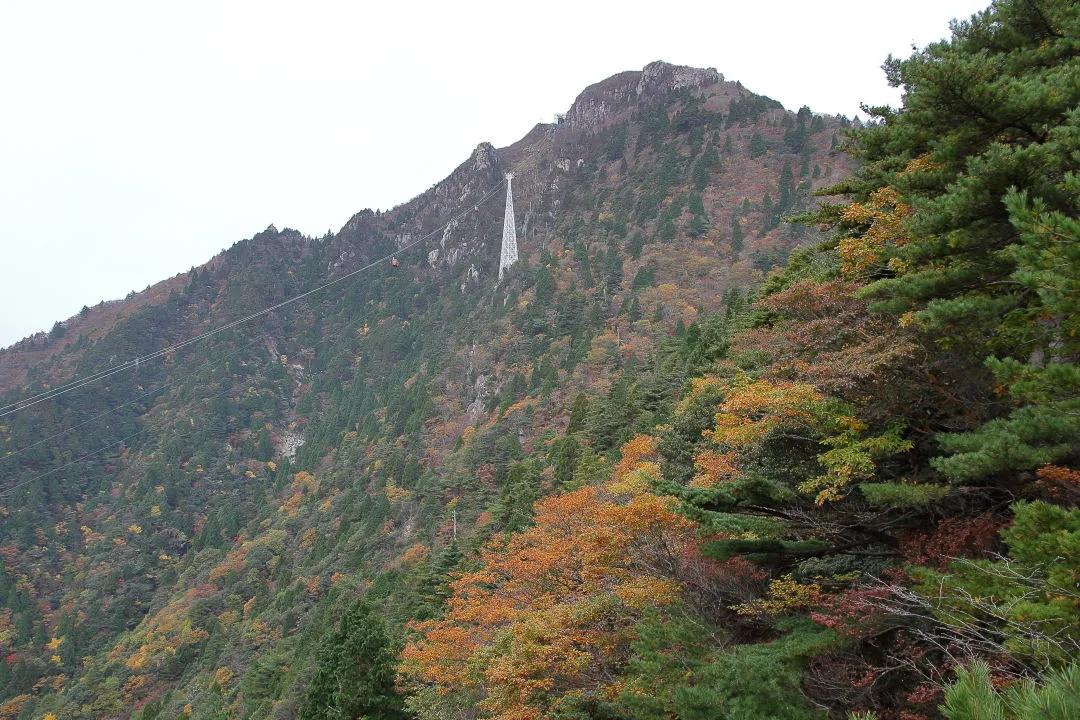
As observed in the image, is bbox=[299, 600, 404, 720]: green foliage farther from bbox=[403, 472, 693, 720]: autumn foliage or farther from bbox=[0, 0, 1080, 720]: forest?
bbox=[403, 472, 693, 720]: autumn foliage

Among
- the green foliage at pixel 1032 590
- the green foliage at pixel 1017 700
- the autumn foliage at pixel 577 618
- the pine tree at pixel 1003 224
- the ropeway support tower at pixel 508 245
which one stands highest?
the ropeway support tower at pixel 508 245

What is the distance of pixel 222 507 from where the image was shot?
92125mm

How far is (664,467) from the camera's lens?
20.8m

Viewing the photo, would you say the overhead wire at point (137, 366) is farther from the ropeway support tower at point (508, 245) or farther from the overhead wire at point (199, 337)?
the ropeway support tower at point (508, 245)

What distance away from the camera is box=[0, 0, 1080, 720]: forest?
265 inches

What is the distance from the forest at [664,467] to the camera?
6738 mm

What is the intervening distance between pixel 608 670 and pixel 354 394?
97.9 meters

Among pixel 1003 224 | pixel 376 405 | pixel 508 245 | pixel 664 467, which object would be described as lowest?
pixel 376 405

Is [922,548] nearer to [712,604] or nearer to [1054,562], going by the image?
[1054,562]

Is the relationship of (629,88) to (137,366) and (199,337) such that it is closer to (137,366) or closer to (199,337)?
(199,337)

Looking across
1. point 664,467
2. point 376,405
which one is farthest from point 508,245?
point 664,467

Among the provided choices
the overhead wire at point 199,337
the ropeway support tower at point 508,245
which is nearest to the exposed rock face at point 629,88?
the overhead wire at point 199,337

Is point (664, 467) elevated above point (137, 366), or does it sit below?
below

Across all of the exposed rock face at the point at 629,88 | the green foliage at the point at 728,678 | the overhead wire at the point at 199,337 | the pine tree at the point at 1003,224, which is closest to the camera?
the pine tree at the point at 1003,224
